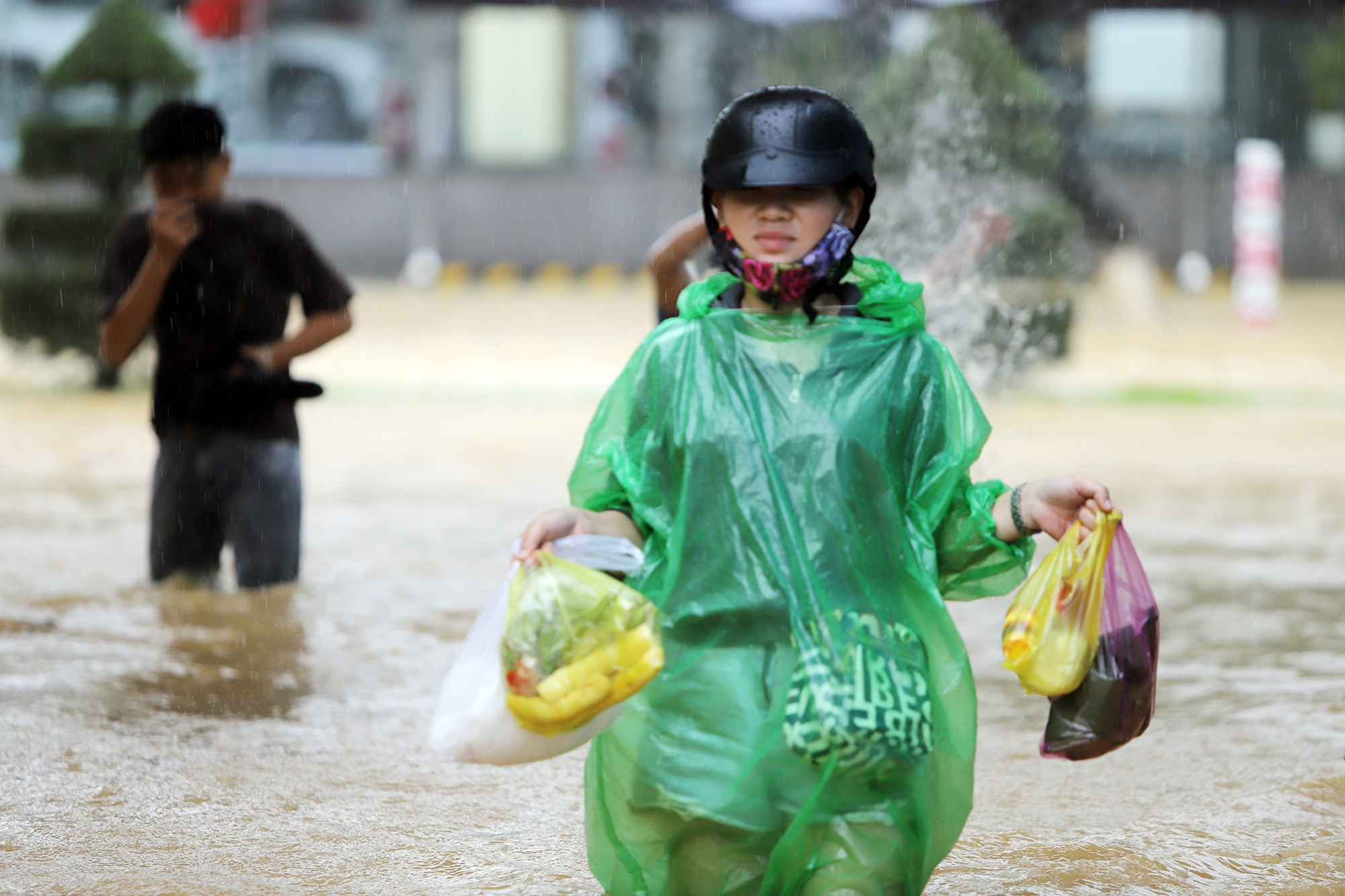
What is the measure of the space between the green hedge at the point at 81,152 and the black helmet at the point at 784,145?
41.8 feet

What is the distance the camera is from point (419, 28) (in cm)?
2634

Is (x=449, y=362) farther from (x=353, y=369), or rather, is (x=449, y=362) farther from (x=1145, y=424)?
(x=1145, y=424)

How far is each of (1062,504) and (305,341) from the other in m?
3.56

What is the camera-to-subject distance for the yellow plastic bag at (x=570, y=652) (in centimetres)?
249

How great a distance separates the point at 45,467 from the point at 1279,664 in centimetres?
710

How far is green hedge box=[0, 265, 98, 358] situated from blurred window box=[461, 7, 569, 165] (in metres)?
13.1

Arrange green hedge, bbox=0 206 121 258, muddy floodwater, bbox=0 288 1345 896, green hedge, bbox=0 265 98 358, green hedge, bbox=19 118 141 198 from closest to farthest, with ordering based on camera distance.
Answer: muddy floodwater, bbox=0 288 1345 896 < green hedge, bbox=0 265 98 358 < green hedge, bbox=0 206 121 258 < green hedge, bbox=19 118 141 198

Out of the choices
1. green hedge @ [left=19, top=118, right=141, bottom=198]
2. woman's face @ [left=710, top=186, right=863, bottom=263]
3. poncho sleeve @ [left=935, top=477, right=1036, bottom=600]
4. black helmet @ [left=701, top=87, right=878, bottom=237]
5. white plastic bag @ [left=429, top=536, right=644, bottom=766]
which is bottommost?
white plastic bag @ [left=429, top=536, right=644, bottom=766]

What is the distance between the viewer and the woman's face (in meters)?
2.73

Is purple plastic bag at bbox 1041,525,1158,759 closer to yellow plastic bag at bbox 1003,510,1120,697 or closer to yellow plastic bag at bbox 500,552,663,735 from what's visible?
yellow plastic bag at bbox 1003,510,1120,697

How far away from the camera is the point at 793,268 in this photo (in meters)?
2.71

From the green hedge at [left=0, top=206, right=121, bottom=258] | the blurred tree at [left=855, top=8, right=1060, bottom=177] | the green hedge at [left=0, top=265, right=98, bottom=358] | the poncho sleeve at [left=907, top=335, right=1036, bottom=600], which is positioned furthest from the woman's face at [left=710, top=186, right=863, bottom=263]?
the green hedge at [left=0, top=206, right=121, bottom=258]

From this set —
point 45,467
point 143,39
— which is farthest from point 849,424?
point 143,39

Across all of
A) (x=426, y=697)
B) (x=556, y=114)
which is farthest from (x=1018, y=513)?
(x=556, y=114)
